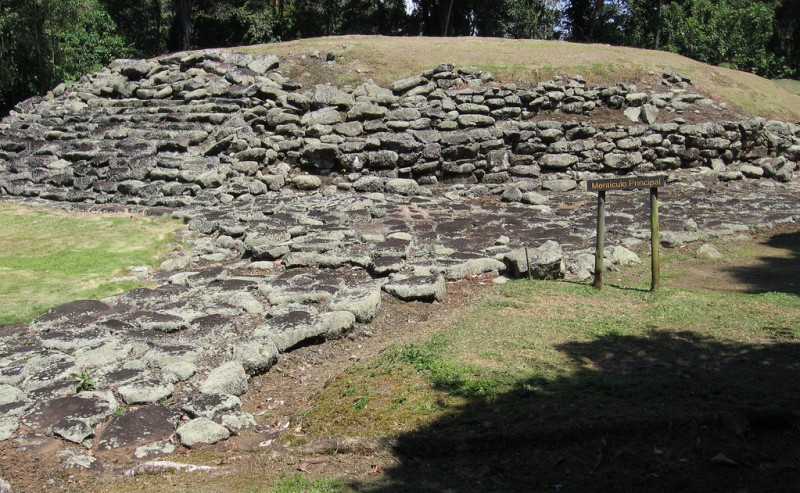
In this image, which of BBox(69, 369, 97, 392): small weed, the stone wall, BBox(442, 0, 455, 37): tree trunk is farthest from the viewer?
BBox(442, 0, 455, 37): tree trunk

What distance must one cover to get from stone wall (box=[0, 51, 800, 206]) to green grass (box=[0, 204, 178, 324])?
1398mm

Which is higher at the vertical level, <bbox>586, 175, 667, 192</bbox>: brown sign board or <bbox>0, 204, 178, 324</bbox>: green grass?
<bbox>586, 175, 667, 192</bbox>: brown sign board

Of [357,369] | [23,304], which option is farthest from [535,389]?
[23,304]

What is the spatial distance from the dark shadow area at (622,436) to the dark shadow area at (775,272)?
3.03 metres

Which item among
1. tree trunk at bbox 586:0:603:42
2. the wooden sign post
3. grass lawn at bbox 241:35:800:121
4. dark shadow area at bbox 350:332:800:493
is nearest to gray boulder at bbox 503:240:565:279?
the wooden sign post

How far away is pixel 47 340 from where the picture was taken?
6410 millimetres

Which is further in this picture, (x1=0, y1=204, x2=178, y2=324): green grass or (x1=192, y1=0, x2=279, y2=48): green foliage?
(x1=192, y1=0, x2=279, y2=48): green foliage

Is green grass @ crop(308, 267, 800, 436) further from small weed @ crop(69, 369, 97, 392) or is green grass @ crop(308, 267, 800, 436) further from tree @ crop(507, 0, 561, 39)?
tree @ crop(507, 0, 561, 39)

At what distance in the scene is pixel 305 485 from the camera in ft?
14.4

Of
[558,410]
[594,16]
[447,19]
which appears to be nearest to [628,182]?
[558,410]

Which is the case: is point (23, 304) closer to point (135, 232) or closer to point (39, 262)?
point (39, 262)

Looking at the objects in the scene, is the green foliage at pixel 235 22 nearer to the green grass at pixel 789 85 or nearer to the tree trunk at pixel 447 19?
the tree trunk at pixel 447 19

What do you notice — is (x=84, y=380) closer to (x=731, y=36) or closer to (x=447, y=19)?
(x=447, y=19)

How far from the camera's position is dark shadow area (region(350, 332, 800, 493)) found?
4238 mm
